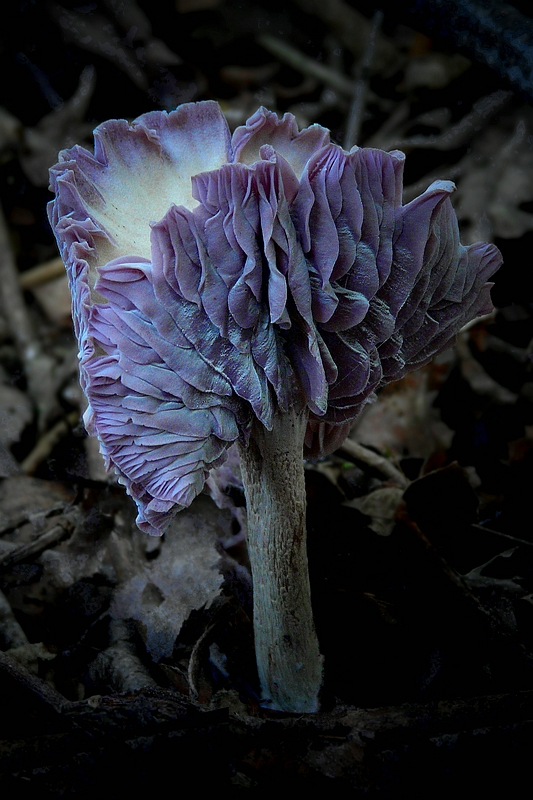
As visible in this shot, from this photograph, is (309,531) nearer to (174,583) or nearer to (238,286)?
(174,583)

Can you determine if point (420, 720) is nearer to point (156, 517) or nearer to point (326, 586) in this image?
point (326, 586)

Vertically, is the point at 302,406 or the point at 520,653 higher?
the point at 302,406

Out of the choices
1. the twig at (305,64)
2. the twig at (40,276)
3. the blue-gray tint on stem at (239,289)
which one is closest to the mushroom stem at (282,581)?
the blue-gray tint on stem at (239,289)

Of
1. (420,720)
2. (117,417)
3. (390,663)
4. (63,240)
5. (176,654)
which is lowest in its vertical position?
(176,654)

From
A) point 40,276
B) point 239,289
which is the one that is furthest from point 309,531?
point 40,276

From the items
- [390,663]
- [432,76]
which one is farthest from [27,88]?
[390,663]

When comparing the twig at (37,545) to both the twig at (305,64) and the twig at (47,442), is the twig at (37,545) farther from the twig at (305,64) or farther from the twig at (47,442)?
the twig at (305,64)

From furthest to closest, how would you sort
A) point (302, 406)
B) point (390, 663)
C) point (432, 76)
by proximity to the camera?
point (432, 76)
point (390, 663)
point (302, 406)
